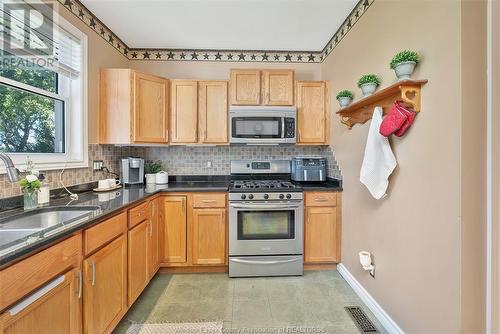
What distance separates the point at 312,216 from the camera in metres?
2.59

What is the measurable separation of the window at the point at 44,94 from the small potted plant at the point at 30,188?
Answer: 260 mm

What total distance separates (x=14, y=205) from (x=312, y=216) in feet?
8.28

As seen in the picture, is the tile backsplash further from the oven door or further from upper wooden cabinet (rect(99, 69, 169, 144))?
the oven door

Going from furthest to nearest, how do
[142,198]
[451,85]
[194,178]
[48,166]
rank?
[194,178] < [142,198] < [48,166] < [451,85]

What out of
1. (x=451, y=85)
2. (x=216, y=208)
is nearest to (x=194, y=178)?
(x=216, y=208)

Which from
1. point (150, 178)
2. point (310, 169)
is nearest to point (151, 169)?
point (150, 178)

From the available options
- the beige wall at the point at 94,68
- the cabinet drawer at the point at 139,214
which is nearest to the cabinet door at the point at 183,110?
the beige wall at the point at 94,68

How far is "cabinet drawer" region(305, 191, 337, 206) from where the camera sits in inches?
102

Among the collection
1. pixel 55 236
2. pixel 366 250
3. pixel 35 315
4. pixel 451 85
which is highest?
pixel 451 85

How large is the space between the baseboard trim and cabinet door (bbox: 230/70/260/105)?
7.07 ft

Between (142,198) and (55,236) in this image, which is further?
(142,198)

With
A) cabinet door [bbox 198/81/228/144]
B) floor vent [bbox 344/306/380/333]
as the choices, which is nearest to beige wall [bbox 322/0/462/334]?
floor vent [bbox 344/306/380/333]

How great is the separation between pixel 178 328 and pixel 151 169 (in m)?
1.86

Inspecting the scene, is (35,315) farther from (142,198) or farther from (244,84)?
(244,84)
